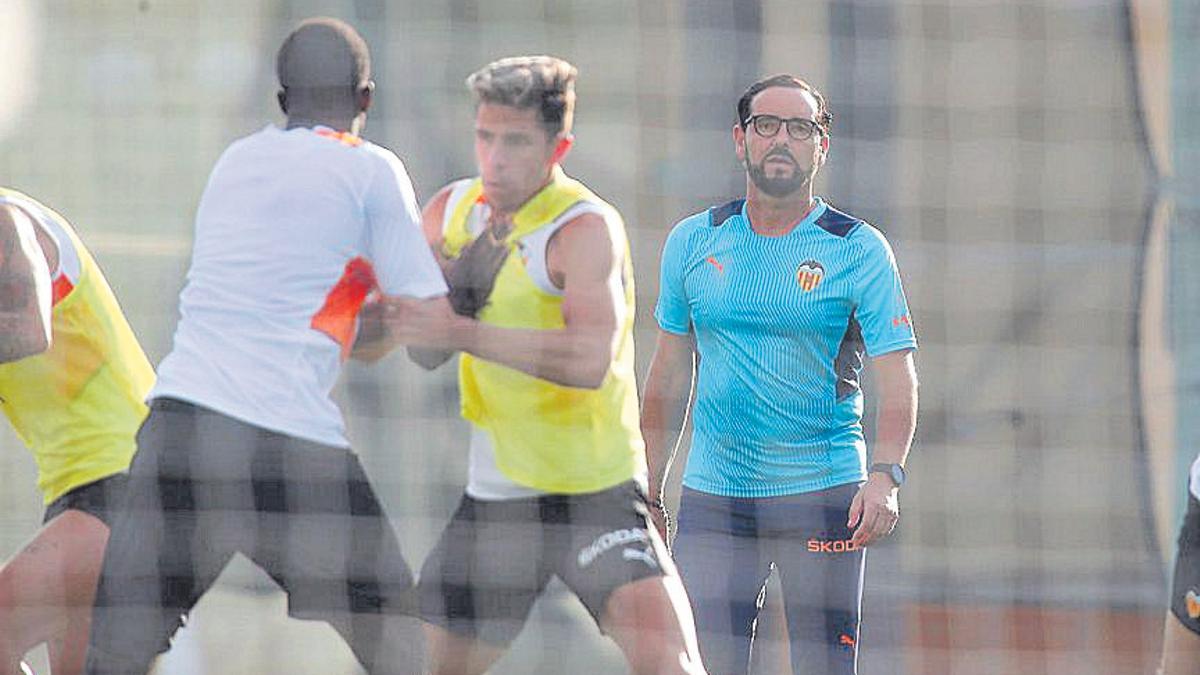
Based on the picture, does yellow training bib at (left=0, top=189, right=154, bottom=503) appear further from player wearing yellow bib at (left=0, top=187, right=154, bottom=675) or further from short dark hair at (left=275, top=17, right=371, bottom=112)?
short dark hair at (left=275, top=17, right=371, bottom=112)

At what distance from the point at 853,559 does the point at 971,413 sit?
6.20 ft

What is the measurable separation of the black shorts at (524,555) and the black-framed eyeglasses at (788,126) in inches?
25.2

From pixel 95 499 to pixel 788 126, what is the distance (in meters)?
1.31

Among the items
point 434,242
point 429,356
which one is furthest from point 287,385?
point 434,242

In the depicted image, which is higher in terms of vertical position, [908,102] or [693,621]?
[908,102]

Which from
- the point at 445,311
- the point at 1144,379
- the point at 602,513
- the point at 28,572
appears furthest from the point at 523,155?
the point at 1144,379

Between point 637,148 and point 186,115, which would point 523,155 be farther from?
point 186,115

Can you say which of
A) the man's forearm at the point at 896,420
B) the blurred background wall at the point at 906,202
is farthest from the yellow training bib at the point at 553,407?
the blurred background wall at the point at 906,202

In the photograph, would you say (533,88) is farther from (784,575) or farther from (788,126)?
(784,575)

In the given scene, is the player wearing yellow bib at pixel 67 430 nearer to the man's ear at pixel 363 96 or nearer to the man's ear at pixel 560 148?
the man's ear at pixel 363 96

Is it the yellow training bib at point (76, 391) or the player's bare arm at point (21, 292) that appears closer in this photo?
the player's bare arm at point (21, 292)

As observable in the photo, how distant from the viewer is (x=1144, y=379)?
16.1 ft

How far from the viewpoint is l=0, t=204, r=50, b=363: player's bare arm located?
9.85ft

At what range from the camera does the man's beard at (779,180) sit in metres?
3.28
